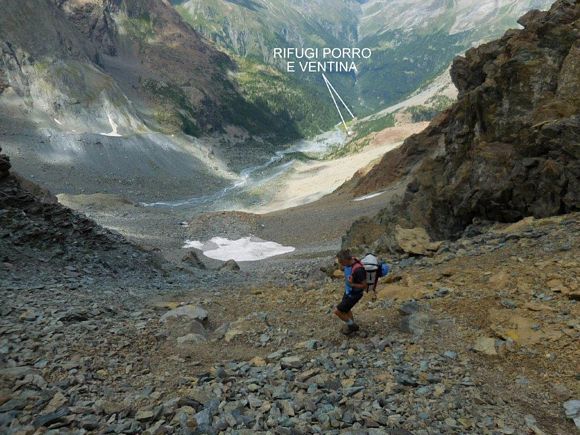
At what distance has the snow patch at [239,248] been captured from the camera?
37.6 metres

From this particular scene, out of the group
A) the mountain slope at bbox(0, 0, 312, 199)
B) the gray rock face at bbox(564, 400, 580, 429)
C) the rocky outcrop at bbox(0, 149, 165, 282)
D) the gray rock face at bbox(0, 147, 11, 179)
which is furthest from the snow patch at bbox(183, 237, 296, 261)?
the mountain slope at bbox(0, 0, 312, 199)

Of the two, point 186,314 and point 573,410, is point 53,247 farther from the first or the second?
point 573,410

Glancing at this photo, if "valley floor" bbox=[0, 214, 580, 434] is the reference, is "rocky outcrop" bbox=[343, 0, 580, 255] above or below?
above

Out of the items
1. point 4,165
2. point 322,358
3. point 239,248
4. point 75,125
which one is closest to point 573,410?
point 322,358

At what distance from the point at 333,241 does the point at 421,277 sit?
24.7m

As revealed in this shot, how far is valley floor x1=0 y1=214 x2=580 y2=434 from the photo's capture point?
605 centimetres

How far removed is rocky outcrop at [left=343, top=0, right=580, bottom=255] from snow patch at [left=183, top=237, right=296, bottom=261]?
1868 centimetres

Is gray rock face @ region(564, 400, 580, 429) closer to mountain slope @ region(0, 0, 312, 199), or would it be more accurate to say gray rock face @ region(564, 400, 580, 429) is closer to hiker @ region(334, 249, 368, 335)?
hiker @ region(334, 249, 368, 335)

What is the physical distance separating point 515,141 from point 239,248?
27.5 m

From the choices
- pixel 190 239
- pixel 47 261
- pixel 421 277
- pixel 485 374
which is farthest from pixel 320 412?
pixel 190 239

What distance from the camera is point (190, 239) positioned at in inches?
1716

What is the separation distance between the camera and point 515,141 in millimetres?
15781

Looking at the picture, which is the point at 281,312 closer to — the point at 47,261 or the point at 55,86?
the point at 47,261

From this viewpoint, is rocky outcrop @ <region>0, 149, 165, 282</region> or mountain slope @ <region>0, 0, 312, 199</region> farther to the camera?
mountain slope @ <region>0, 0, 312, 199</region>
